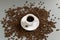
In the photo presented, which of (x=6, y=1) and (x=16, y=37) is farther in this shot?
(x=6, y=1)

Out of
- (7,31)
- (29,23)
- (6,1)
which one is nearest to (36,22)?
(29,23)

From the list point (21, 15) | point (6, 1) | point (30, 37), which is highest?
point (6, 1)

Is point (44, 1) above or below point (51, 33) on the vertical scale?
above

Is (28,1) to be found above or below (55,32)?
above

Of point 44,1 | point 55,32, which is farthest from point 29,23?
point 44,1

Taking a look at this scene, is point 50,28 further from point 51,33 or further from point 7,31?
point 7,31

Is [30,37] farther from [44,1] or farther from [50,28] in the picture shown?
[44,1]
